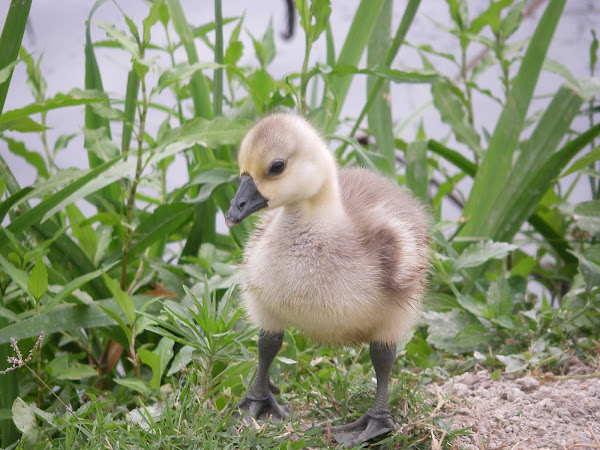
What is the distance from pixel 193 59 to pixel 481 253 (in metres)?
0.98

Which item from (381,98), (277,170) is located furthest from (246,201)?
(381,98)

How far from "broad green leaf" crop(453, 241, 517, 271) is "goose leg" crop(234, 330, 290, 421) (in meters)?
0.61

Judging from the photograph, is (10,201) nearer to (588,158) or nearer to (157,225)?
(157,225)

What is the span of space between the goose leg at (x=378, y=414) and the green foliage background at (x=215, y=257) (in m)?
0.04

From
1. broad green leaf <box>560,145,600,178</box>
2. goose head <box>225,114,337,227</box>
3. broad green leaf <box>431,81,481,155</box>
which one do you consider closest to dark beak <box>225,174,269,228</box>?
goose head <box>225,114,337,227</box>

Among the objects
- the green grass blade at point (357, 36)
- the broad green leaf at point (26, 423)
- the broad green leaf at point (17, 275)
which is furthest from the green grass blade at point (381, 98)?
the broad green leaf at point (26, 423)

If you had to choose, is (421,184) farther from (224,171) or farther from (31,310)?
(31,310)

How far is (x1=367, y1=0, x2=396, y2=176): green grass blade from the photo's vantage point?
2.11 m

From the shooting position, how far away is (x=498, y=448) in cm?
118

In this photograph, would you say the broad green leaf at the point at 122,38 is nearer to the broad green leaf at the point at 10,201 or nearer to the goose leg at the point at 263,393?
the broad green leaf at the point at 10,201

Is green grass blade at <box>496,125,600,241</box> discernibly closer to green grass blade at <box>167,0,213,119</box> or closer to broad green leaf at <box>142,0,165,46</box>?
green grass blade at <box>167,0,213,119</box>

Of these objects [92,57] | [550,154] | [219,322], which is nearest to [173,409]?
[219,322]

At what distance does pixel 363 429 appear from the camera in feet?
3.95

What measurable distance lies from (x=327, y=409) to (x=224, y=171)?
71 centimetres
